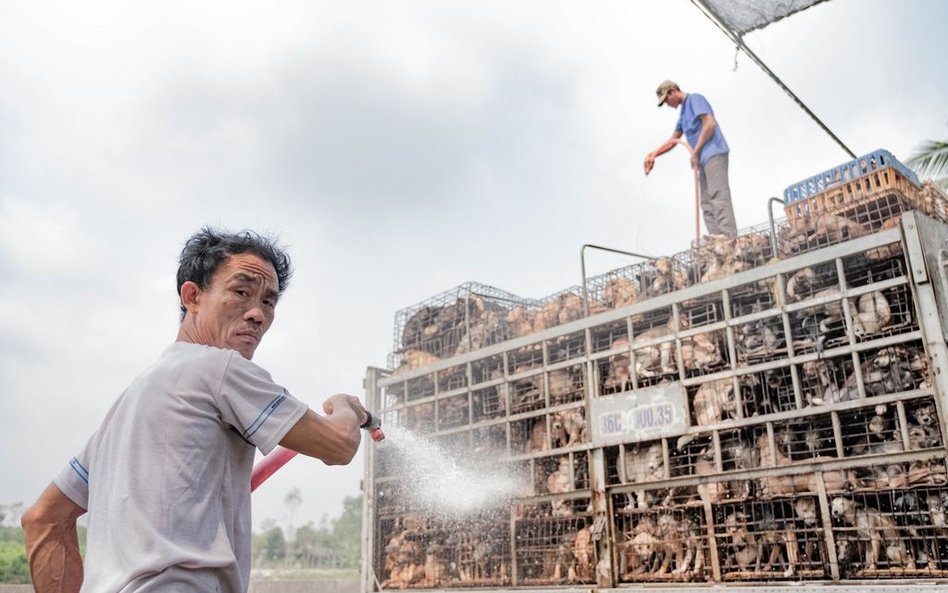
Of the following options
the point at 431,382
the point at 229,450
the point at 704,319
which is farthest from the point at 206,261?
the point at 431,382

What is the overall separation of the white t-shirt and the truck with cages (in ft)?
13.5

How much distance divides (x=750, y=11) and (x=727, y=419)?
11.0 ft

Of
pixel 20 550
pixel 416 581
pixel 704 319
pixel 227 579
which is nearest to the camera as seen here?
pixel 227 579

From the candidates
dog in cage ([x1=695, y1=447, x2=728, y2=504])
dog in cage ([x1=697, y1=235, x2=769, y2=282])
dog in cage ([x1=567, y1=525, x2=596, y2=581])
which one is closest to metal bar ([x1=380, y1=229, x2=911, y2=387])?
dog in cage ([x1=697, y1=235, x2=769, y2=282])

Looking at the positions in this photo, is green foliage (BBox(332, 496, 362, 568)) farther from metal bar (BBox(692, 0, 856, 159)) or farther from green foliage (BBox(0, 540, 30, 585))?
metal bar (BBox(692, 0, 856, 159))

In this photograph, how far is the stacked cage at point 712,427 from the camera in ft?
15.1

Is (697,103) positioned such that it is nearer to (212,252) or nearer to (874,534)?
(874,534)

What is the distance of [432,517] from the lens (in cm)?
700

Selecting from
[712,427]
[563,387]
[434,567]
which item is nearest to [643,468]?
[712,427]

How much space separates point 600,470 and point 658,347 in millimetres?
1049

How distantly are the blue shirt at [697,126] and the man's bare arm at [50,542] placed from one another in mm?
6405

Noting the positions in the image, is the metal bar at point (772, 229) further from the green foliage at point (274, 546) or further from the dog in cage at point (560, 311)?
the green foliage at point (274, 546)

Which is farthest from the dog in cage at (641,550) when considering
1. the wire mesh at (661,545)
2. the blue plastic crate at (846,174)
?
the blue plastic crate at (846,174)

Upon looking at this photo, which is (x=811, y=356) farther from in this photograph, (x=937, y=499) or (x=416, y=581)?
(x=416, y=581)
